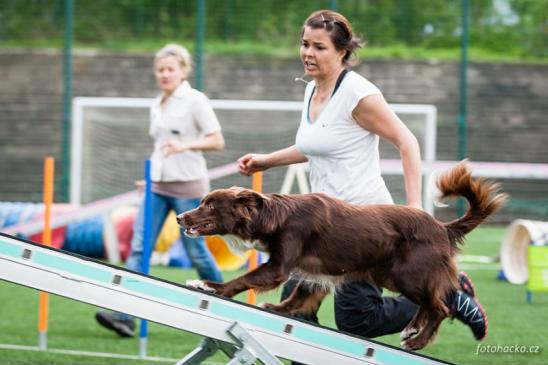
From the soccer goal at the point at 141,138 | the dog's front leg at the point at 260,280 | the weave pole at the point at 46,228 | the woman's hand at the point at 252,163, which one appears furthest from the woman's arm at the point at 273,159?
the soccer goal at the point at 141,138

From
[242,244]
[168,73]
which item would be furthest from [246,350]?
[168,73]

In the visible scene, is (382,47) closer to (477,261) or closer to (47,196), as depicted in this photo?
(477,261)

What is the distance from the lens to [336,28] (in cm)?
395

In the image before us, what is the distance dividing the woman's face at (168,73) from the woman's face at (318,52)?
7.71 feet

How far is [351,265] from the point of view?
3.69m

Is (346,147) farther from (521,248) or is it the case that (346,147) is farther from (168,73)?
(521,248)

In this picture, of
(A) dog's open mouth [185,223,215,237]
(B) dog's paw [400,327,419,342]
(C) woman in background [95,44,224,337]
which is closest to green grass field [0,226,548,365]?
(C) woman in background [95,44,224,337]

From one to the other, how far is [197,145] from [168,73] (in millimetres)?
514

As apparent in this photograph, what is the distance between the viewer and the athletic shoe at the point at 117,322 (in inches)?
234

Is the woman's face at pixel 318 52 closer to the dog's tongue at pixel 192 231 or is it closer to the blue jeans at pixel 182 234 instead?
the dog's tongue at pixel 192 231

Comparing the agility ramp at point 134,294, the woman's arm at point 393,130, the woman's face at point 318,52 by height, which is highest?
the woman's face at point 318,52

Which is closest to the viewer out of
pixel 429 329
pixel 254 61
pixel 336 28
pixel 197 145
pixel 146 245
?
pixel 429 329

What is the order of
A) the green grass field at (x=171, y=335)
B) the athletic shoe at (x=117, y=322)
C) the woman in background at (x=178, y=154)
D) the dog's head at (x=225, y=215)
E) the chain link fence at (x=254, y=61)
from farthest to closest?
the chain link fence at (x=254, y=61) → the woman in background at (x=178, y=154) → the athletic shoe at (x=117, y=322) → the green grass field at (x=171, y=335) → the dog's head at (x=225, y=215)

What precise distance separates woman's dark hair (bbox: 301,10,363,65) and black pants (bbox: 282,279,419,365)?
99cm
